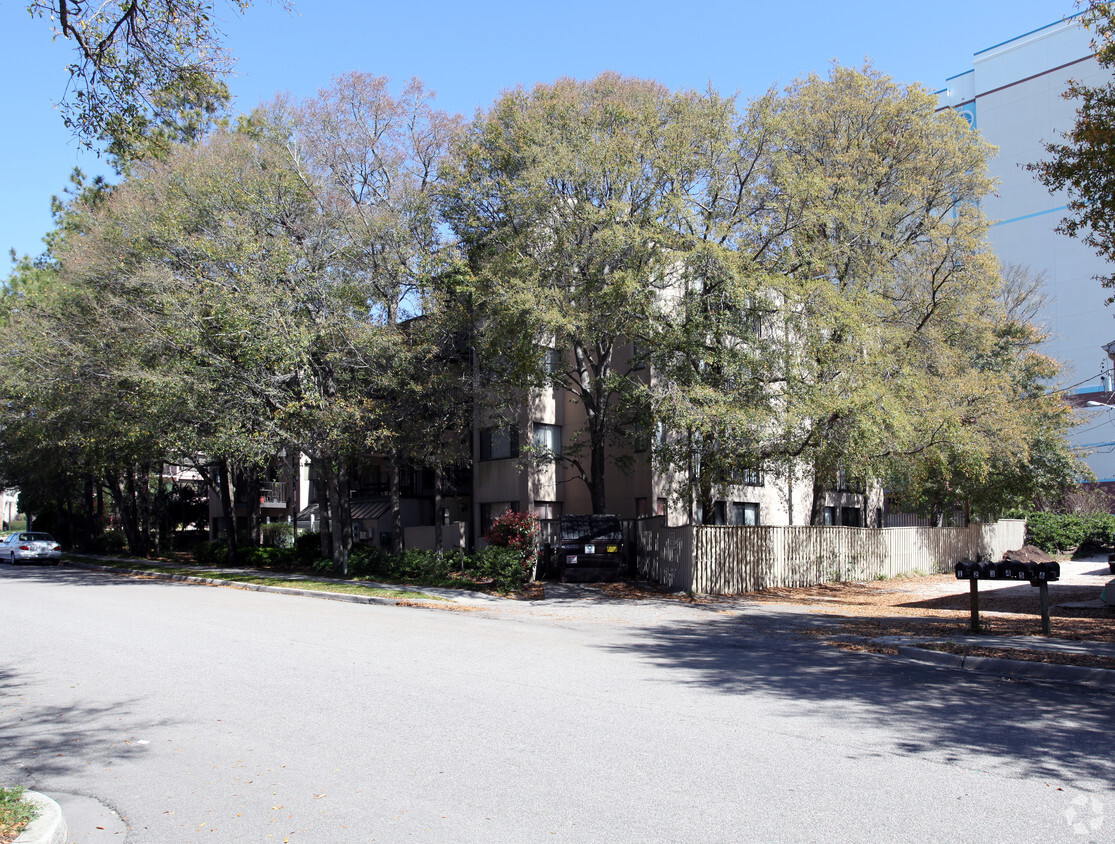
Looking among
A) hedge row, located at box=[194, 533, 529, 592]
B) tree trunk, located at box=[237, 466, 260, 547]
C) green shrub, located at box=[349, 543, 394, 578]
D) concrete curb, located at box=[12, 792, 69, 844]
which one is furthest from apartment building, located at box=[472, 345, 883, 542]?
concrete curb, located at box=[12, 792, 69, 844]

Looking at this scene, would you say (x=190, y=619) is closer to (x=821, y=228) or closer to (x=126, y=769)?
(x=126, y=769)

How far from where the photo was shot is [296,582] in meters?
25.4

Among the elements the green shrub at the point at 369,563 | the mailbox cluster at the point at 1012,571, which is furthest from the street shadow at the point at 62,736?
the green shrub at the point at 369,563

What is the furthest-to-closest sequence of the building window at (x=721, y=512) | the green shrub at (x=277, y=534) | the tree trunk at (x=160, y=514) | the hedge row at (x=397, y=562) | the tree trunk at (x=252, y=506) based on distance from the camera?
1. the tree trunk at (x=160, y=514)
2. the green shrub at (x=277, y=534)
3. the tree trunk at (x=252, y=506)
4. the building window at (x=721, y=512)
5. the hedge row at (x=397, y=562)

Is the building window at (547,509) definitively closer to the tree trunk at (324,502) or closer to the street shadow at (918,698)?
the tree trunk at (324,502)

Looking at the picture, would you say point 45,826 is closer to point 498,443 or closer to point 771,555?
point 771,555

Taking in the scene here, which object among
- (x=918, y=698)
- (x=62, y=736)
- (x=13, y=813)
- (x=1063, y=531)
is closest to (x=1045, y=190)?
(x=1063, y=531)

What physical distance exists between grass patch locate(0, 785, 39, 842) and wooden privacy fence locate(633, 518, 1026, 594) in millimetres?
17351

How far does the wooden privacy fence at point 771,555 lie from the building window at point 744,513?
489 centimetres

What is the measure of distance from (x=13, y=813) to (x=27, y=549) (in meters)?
39.9

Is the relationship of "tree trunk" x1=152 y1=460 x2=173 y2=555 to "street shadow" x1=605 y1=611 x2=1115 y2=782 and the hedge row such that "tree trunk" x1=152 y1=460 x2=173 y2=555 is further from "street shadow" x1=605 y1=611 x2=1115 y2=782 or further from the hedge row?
"street shadow" x1=605 y1=611 x2=1115 y2=782

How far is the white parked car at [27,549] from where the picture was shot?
38.0m

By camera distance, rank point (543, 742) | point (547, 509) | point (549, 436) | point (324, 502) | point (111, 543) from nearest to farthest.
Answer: point (543, 742) < point (547, 509) < point (549, 436) < point (324, 502) < point (111, 543)

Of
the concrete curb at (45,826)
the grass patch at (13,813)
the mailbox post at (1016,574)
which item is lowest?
the concrete curb at (45,826)
